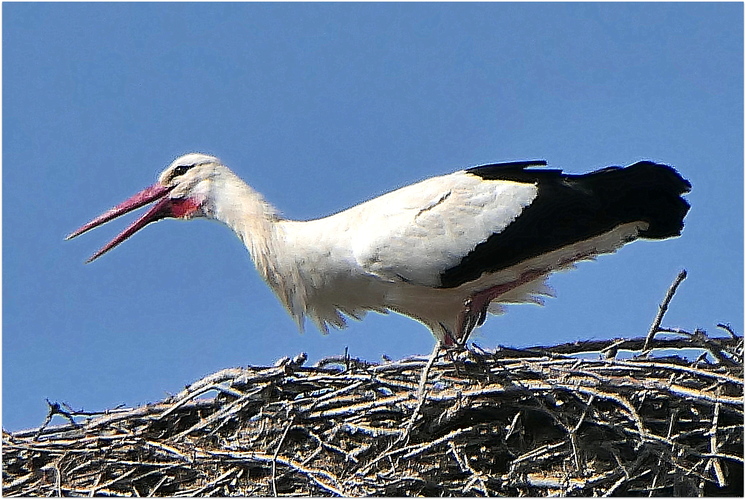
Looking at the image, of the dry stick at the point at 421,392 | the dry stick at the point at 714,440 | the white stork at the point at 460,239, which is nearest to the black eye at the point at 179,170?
the white stork at the point at 460,239

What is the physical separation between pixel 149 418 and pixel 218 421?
319 millimetres

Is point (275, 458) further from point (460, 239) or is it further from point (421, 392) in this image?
point (460, 239)

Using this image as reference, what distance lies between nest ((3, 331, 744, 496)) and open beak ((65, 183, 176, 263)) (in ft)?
4.37

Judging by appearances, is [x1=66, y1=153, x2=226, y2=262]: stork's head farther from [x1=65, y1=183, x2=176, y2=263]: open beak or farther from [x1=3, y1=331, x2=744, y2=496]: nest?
[x1=3, y1=331, x2=744, y2=496]: nest

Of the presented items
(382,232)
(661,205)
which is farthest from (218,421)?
(661,205)

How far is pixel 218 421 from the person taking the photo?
4969mm

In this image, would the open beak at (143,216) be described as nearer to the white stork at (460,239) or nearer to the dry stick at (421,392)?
the white stork at (460,239)

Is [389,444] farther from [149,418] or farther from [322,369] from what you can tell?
[149,418]

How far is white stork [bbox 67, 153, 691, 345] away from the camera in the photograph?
5.37 metres

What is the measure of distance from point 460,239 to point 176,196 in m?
1.57

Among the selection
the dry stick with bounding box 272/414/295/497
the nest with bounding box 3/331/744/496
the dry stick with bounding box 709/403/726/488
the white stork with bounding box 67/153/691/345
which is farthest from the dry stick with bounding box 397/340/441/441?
the dry stick with bounding box 709/403/726/488

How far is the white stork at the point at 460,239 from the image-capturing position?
17.6 ft

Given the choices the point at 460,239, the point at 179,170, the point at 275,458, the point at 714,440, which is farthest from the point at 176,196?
the point at 714,440

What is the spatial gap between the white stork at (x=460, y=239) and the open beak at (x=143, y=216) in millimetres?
618
